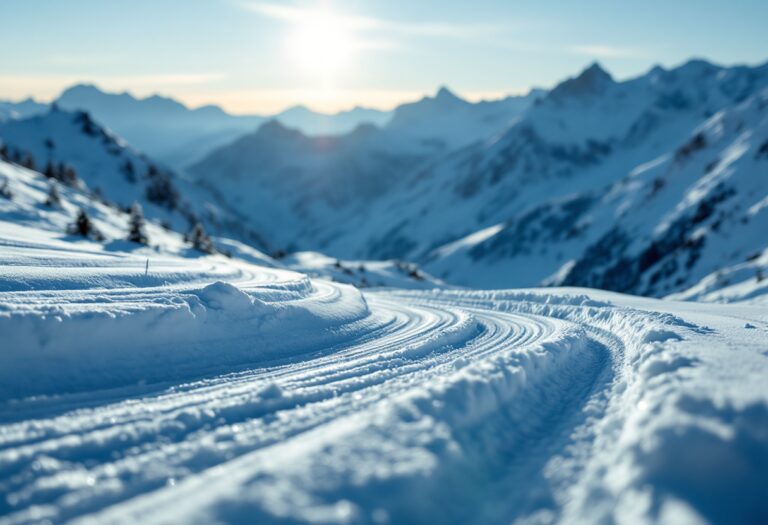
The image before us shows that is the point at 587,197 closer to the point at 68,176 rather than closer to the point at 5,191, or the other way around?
the point at 68,176

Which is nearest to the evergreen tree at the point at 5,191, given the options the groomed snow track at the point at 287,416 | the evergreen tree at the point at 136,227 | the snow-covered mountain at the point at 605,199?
the evergreen tree at the point at 136,227

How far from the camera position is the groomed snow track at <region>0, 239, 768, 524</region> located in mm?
4133

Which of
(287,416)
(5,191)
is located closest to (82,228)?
(5,191)

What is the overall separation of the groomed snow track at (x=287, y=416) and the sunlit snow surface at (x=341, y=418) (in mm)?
26

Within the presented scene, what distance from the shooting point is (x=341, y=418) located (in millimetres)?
5918

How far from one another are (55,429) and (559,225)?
103m

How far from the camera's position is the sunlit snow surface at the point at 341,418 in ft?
13.5

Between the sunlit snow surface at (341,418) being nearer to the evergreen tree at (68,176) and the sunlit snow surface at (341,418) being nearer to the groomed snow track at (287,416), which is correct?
the groomed snow track at (287,416)

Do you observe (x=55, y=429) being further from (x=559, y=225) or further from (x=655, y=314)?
(x=559, y=225)

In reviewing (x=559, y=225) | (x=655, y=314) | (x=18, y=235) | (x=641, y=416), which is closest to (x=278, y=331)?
(x=641, y=416)

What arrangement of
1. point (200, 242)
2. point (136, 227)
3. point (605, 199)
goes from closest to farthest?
point (136, 227)
point (200, 242)
point (605, 199)

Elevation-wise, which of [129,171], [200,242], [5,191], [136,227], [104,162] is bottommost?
→ [200,242]

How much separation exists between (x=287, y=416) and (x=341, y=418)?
653 mm

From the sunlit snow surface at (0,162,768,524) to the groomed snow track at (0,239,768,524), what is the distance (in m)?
0.03
